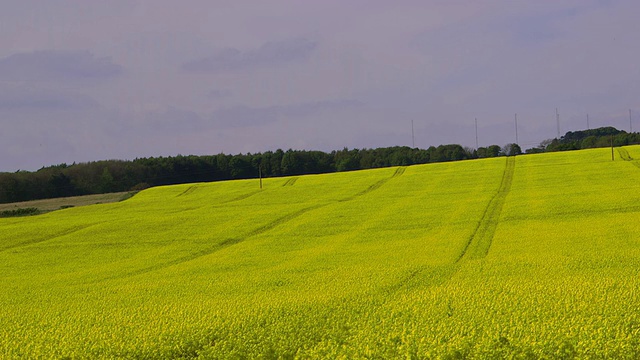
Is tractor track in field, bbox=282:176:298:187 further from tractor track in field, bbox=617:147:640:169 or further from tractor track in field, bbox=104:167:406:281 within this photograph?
tractor track in field, bbox=617:147:640:169

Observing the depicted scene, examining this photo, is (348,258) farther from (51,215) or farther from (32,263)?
(51,215)

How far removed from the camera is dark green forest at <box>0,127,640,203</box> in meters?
110

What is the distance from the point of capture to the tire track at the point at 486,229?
30431 mm

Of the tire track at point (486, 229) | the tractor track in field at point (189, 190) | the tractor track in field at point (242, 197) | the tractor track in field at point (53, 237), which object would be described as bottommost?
the tire track at point (486, 229)

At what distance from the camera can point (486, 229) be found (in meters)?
36.5

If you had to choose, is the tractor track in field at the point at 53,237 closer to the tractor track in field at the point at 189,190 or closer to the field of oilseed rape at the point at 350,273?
the field of oilseed rape at the point at 350,273

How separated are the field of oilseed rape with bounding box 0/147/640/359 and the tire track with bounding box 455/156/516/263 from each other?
21 cm

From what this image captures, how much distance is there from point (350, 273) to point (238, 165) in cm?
10758

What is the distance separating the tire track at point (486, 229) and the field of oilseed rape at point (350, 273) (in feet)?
0.69

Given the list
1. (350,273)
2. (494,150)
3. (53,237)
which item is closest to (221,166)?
(494,150)

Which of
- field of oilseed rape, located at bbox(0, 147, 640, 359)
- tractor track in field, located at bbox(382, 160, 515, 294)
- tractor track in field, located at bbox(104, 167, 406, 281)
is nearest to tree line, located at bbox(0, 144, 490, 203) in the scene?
field of oilseed rape, located at bbox(0, 147, 640, 359)

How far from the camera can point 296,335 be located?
13.9m

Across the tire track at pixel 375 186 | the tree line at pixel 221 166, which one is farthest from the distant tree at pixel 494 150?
the tire track at pixel 375 186

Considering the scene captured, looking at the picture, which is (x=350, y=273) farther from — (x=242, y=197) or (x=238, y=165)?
(x=238, y=165)
